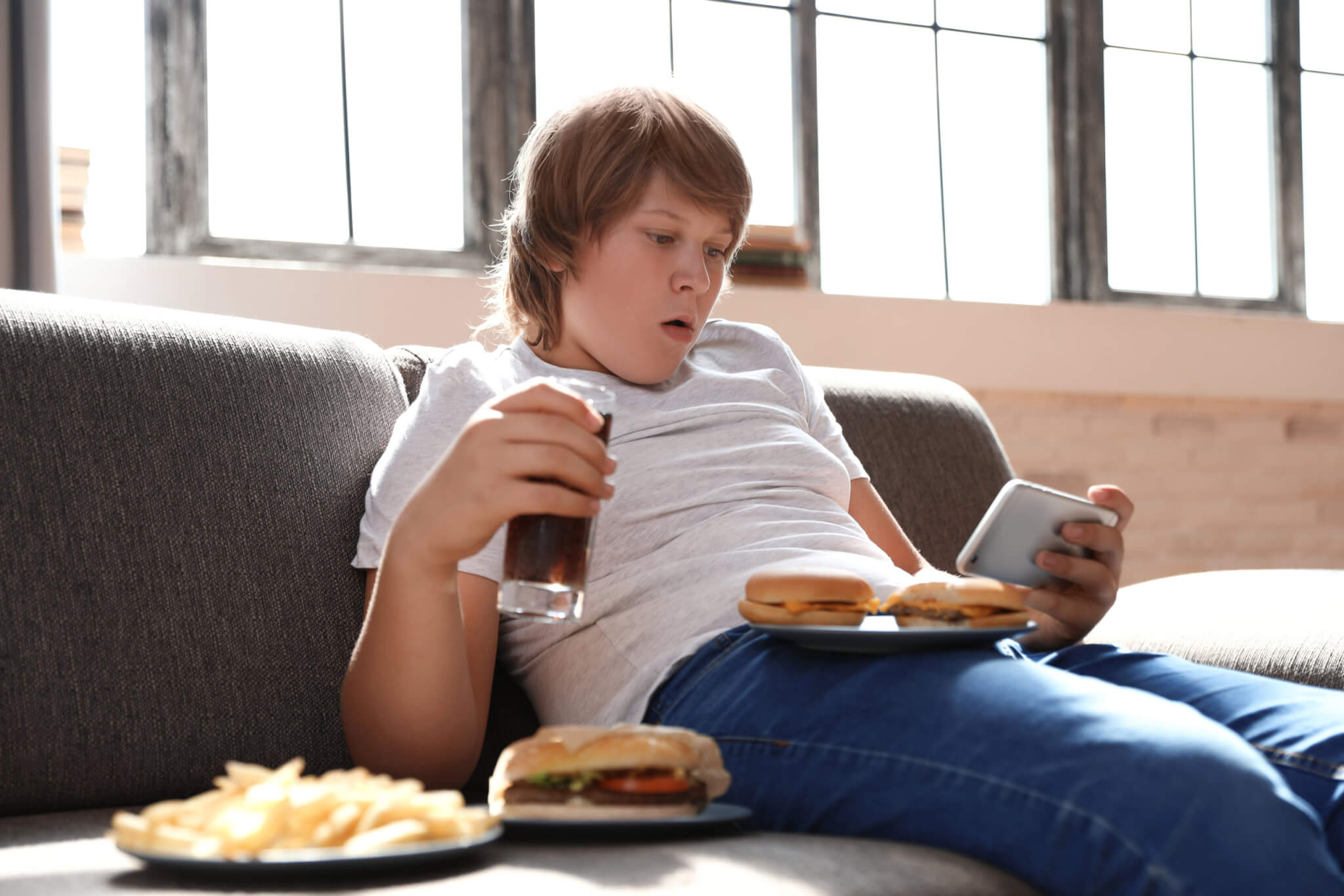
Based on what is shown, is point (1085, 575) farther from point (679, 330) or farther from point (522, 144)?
point (522, 144)

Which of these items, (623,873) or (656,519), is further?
(656,519)

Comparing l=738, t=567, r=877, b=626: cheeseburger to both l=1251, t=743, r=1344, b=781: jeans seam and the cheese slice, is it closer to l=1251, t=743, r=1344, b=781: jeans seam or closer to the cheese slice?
the cheese slice

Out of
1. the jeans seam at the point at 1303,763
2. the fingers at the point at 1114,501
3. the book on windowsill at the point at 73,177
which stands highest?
the book on windowsill at the point at 73,177

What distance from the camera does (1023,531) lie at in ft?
4.22

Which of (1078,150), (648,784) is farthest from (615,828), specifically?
(1078,150)

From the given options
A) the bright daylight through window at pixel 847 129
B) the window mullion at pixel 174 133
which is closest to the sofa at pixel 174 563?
the bright daylight through window at pixel 847 129

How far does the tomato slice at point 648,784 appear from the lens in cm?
94

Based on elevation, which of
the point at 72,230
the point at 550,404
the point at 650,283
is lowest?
the point at 550,404

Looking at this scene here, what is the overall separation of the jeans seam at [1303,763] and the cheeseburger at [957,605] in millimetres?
256

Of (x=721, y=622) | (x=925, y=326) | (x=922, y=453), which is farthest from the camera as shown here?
(x=925, y=326)

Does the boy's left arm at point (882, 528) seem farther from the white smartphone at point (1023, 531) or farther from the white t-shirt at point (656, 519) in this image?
the white smartphone at point (1023, 531)

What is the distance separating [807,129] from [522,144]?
0.84 m

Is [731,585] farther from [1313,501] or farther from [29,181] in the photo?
[1313,501]

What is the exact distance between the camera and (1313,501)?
157 inches
